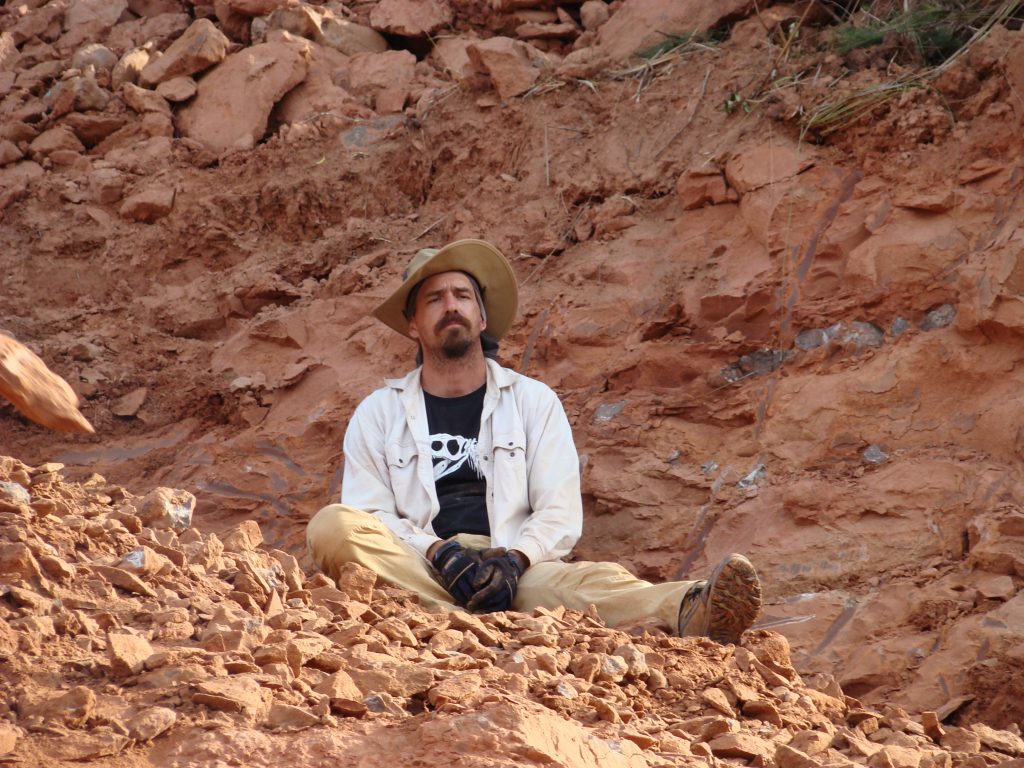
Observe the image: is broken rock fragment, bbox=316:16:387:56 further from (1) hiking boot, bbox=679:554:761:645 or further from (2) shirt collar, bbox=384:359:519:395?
(1) hiking boot, bbox=679:554:761:645

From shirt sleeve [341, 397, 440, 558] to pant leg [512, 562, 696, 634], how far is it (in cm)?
46

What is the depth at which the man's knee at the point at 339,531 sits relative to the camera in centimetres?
330

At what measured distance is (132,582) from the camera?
7.58 feet

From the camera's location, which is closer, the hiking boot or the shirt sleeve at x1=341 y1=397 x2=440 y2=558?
the hiking boot

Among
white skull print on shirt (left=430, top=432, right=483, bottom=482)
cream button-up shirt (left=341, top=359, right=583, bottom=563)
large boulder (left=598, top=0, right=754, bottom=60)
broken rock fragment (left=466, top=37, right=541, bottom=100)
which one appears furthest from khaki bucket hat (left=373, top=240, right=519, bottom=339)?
large boulder (left=598, top=0, right=754, bottom=60)

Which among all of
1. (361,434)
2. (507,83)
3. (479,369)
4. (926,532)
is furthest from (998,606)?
(507,83)

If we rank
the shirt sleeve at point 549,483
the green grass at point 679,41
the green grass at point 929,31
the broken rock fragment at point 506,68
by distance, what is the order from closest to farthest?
the shirt sleeve at point 549,483 < the green grass at point 929,31 < the green grass at point 679,41 < the broken rock fragment at point 506,68

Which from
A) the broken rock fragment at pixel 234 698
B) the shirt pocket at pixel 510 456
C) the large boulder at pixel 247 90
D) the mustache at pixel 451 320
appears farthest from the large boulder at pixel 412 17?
the broken rock fragment at pixel 234 698

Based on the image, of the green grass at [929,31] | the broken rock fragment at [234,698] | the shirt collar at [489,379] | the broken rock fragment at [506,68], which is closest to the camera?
the broken rock fragment at [234,698]

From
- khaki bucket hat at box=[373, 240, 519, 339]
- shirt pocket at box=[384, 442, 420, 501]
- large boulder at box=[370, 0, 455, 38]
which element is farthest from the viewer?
large boulder at box=[370, 0, 455, 38]

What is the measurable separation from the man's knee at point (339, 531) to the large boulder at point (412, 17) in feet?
13.3

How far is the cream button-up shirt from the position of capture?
363 cm

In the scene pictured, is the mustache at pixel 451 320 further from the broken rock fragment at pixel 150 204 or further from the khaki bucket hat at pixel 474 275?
the broken rock fragment at pixel 150 204

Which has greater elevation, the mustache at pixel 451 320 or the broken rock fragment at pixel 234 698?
the broken rock fragment at pixel 234 698
